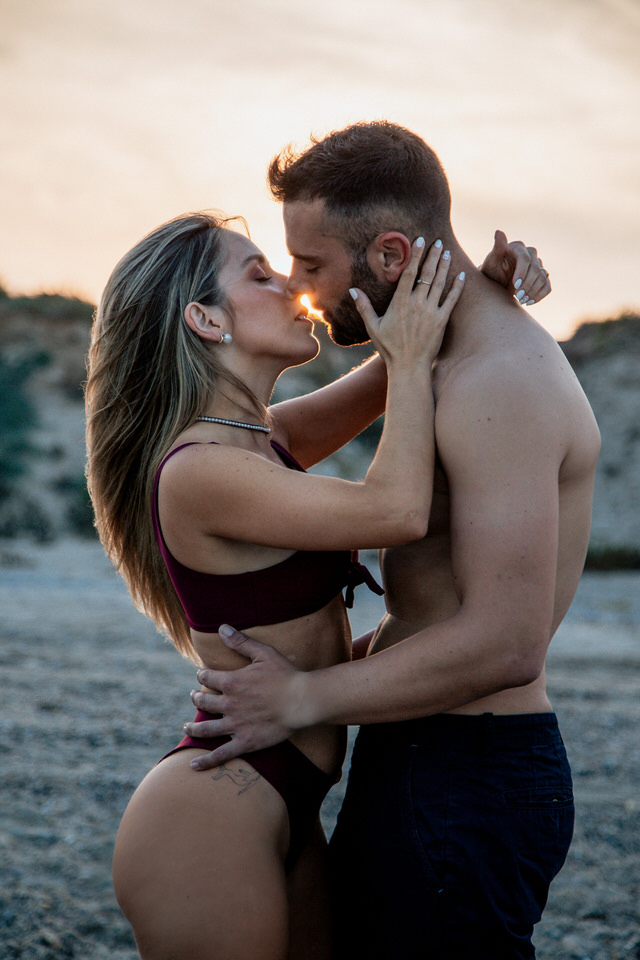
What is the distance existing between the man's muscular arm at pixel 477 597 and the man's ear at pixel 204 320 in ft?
2.41

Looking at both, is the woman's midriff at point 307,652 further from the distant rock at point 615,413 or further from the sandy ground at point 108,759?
the distant rock at point 615,413

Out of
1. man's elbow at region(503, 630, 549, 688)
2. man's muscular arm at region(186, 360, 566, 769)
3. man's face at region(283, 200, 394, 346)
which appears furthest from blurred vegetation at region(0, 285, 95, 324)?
man's elbow at region(503, 630, 549, 688)

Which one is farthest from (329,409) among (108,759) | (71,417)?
(71,417)

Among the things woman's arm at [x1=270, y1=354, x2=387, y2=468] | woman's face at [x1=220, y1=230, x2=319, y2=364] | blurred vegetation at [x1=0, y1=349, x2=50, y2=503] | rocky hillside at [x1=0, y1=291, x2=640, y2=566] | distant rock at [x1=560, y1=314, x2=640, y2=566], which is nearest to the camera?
woman's face at [x1=220, y1=230, x2=319, y2=364]

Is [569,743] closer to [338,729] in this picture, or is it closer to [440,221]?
[338,729]

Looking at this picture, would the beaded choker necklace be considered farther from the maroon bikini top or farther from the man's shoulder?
the man's shoulder

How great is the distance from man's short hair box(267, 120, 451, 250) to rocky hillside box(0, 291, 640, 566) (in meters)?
14.2

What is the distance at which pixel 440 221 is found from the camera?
237 cm

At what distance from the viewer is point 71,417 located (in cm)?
2144

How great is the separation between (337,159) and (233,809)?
1.72 m

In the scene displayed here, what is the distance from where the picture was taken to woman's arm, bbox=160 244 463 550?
6.67ft

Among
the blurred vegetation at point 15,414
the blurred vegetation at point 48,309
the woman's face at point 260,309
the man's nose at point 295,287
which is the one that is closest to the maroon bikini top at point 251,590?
the woman's face at point 260,309

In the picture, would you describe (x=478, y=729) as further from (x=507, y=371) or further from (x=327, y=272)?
(x=327, y=272)

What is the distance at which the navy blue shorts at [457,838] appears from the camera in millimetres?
1965
